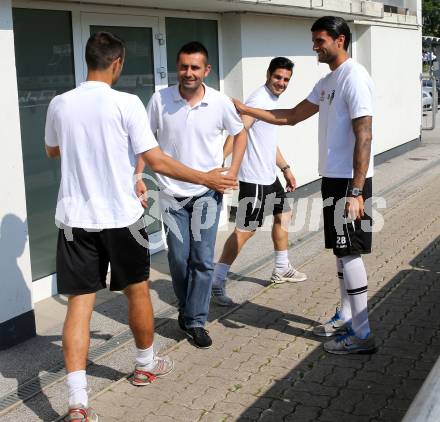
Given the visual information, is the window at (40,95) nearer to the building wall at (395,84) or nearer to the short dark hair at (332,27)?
the short dark hair at (332,27)

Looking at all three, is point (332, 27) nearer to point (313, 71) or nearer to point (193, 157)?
point (193, 157)

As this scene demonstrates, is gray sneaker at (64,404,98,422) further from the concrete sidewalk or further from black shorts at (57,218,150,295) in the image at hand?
black shorts at (57,218,150,295)

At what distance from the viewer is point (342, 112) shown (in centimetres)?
449

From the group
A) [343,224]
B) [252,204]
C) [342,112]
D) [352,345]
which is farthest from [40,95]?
[352,345]

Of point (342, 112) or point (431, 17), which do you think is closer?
point (342, 112)

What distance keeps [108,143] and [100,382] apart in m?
1.58

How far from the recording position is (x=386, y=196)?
1052 cm

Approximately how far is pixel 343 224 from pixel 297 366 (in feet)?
3.10

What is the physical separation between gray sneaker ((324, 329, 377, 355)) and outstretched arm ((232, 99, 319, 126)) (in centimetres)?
153

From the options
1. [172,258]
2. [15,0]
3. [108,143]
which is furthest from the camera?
[15,0]

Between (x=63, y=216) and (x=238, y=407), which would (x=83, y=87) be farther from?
(x=238, y=407)

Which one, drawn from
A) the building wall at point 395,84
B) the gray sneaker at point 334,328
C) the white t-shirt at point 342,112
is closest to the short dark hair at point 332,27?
the white t-shirt at point 342,112

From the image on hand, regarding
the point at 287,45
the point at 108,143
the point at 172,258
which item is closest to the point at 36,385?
the point at 172,258

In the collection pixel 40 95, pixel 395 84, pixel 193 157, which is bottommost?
pixel 193 157
